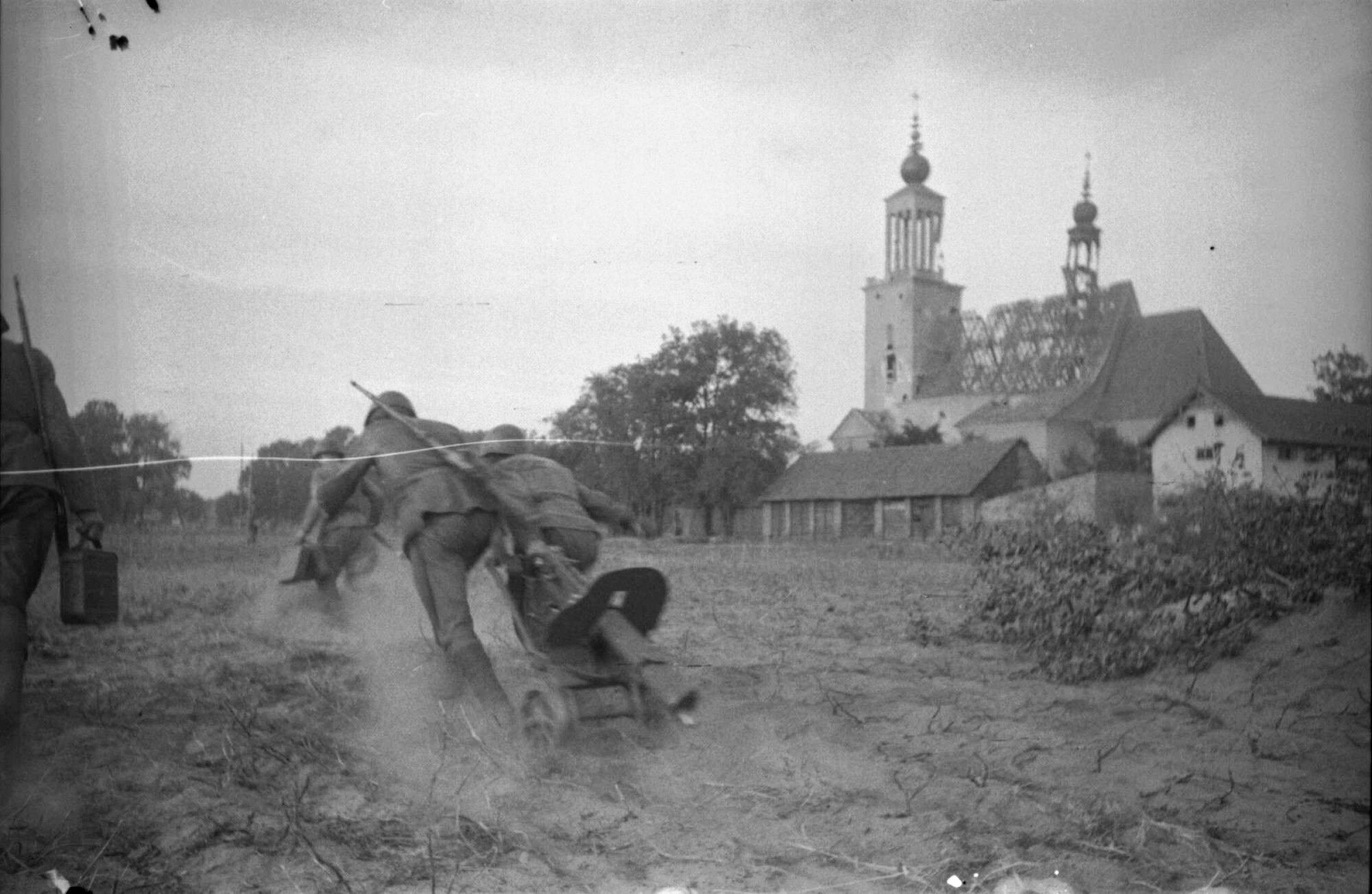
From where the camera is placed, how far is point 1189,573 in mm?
3289

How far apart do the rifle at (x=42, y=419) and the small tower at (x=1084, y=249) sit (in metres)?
3.26

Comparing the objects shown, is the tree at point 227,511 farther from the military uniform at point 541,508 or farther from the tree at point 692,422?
the tree at point 692,422

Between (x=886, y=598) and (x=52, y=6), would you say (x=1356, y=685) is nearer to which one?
(x=886, y=598)

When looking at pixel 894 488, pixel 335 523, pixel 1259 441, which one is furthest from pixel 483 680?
pixel 1259 441

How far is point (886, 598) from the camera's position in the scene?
3.43 metres

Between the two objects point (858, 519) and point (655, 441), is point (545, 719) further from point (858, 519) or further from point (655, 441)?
point (858, 519)

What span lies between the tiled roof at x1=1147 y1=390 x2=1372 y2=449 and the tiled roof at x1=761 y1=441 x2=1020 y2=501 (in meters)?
0.54

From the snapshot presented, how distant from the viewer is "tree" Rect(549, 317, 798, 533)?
130 inches

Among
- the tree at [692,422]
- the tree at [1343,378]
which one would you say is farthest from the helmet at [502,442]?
the tree at [1343,378]

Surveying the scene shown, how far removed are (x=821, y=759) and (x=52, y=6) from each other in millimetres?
3492

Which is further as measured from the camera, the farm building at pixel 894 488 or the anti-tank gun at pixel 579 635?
the farm building at pixel 894 488

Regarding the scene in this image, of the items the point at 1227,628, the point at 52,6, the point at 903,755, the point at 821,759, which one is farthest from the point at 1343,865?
the point at 52,6

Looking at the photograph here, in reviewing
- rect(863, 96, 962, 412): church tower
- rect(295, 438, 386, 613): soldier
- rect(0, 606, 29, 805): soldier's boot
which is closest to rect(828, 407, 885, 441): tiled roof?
rect(863, 96, 962, 412): church tower

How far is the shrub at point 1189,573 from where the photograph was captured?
10.7 feet
